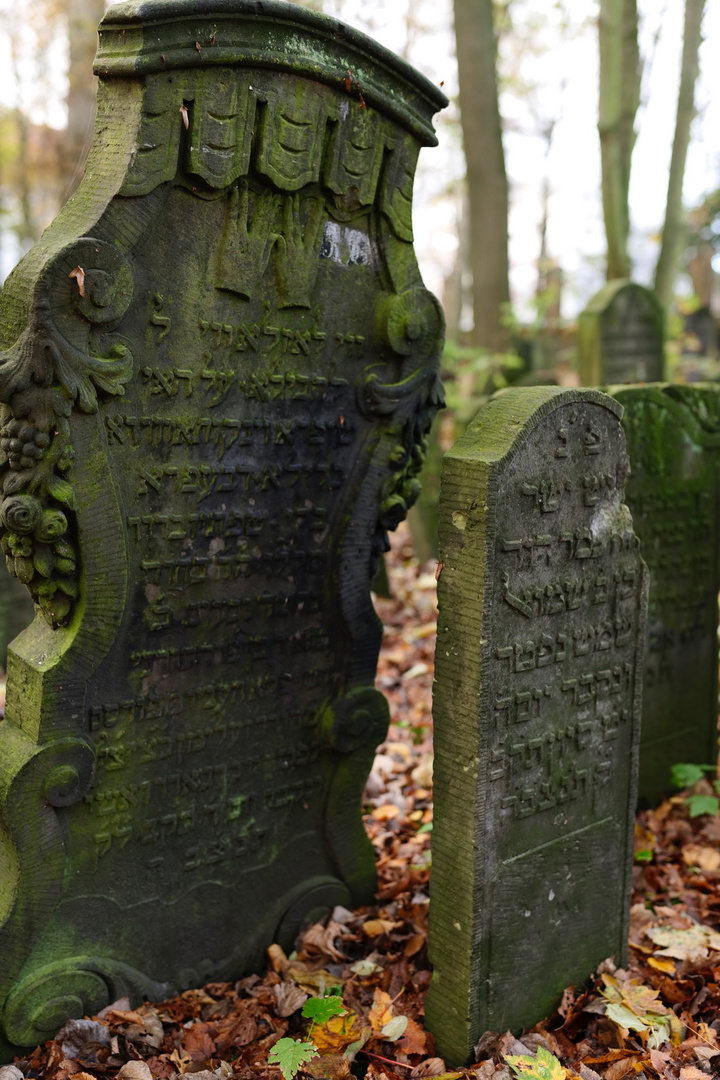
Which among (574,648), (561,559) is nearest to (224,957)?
(574,648)

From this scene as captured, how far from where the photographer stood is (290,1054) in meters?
2.52

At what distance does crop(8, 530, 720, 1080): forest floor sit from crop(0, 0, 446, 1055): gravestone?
15 centimetres

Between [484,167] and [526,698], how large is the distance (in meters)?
7.54

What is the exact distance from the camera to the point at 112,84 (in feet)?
8.68

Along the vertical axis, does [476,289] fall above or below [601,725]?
above

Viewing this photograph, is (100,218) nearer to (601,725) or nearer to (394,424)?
(394,424)

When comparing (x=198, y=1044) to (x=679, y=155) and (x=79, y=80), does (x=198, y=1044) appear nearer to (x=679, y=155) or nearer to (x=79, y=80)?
(x=679, y=155)

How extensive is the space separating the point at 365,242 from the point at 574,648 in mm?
1668

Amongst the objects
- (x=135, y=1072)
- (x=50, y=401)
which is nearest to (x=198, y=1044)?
(x=135, y=1072)


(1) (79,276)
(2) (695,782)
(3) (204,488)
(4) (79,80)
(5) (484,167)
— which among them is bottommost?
(2) (695,782)

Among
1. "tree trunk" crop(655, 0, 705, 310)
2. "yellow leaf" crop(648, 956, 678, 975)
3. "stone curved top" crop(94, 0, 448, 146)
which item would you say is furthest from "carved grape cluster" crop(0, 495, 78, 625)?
"tree trunk" crop(655, 0, 705, 310)

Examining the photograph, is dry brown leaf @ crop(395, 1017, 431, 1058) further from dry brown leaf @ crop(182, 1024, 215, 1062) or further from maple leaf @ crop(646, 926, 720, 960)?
maple leaf @ crop(646, 926, 720, 960)

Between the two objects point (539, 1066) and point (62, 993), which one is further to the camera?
point (62, 993)

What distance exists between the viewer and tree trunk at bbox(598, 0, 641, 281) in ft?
27.8
